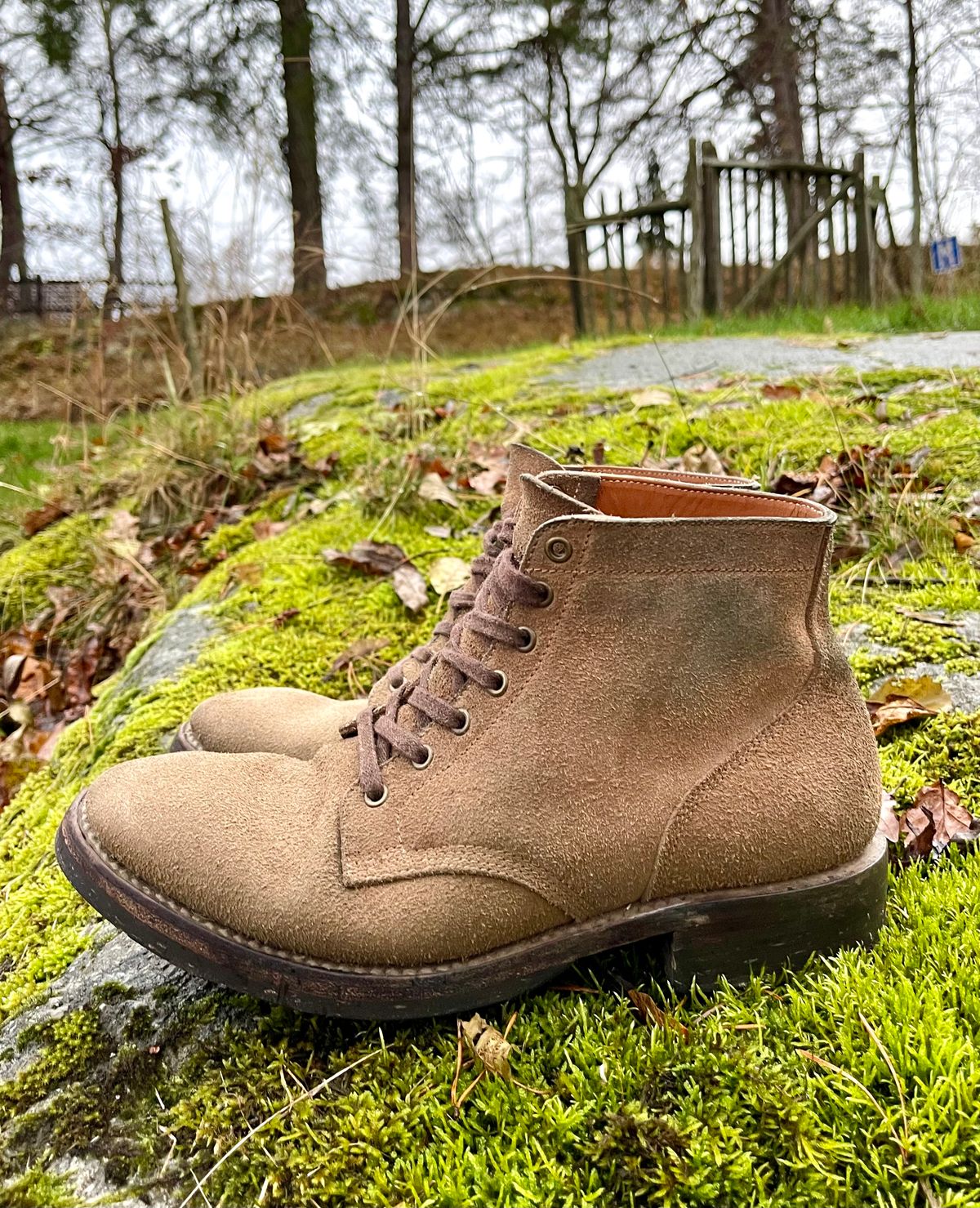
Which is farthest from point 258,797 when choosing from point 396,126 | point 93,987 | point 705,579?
Answer: point 396,126

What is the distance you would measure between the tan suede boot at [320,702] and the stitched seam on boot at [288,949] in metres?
0.36

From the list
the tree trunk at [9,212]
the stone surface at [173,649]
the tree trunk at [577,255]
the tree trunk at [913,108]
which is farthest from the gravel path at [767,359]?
the tree trunk at [9,212]

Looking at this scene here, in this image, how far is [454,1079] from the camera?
1.00 metres

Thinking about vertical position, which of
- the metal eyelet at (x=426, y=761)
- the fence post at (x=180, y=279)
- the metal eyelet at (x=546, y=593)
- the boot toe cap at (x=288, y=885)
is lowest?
the boot toe cap at (x=288, y=885)

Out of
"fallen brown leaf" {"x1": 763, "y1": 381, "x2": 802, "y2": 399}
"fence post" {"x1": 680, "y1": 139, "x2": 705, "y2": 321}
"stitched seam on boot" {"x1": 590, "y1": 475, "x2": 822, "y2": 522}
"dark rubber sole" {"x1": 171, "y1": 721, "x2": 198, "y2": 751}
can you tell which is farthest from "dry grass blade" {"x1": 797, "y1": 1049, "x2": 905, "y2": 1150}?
"fence post" {"x1": 680, "y1": 139, "x2": 705, "y2": 321}

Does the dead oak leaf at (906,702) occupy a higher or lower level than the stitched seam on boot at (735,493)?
lower

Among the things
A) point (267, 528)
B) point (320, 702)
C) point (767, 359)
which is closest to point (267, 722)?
point (320, 702)

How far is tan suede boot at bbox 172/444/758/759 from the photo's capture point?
4.38 ft

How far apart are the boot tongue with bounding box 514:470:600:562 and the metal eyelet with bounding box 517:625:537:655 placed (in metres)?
0.10

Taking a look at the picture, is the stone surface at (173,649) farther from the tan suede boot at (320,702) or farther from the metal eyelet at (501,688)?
the metal eyelet at (501,688)

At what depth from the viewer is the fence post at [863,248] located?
9.13 m

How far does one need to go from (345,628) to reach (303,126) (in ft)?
43.9

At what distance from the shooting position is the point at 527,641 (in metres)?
1.14

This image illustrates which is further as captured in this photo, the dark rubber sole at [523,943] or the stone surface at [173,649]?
the stone surface at [173,649]
